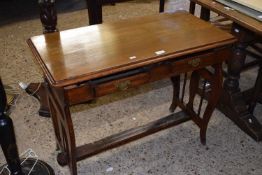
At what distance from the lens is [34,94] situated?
214 cm

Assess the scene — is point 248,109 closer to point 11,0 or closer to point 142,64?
point 142,64

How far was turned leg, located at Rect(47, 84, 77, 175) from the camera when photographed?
116 cm

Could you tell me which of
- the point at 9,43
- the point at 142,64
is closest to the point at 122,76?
the point at 142,64

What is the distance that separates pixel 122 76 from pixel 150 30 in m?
0.35

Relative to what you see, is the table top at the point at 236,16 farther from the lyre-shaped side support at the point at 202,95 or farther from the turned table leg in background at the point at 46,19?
the turned table leg in background at the point at 46,19

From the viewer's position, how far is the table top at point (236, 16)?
1.38 m

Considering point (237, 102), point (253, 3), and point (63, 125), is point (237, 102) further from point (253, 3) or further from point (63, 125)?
point (63, 125)

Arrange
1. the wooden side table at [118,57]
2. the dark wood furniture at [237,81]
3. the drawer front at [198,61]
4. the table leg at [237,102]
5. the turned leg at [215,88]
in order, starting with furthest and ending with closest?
the table leg at [237,102] < the dark wood furniture at [237,81] < the turned leg at [215,88] < the drawer front at [198,61] < the wooden side table at [118,57]

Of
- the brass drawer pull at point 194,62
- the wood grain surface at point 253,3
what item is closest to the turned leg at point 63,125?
the brass drawer pull at point 194,62

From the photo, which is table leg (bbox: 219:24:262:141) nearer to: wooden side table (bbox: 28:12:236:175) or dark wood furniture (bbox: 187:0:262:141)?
dark wood furniture (bbox: 187:0:262:141)

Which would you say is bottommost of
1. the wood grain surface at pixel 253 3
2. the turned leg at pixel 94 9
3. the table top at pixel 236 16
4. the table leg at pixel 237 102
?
the table leg at pixel 237 102

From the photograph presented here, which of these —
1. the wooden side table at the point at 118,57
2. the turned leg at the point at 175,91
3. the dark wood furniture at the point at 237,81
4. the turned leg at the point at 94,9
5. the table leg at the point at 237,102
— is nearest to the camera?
the wooden side table at the point at 118,57

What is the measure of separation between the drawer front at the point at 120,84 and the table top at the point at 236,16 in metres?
0.55

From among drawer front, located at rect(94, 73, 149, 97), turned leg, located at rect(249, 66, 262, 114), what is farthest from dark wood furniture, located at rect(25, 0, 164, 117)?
turned leg, located at rect(249, 66, 262, 114)
